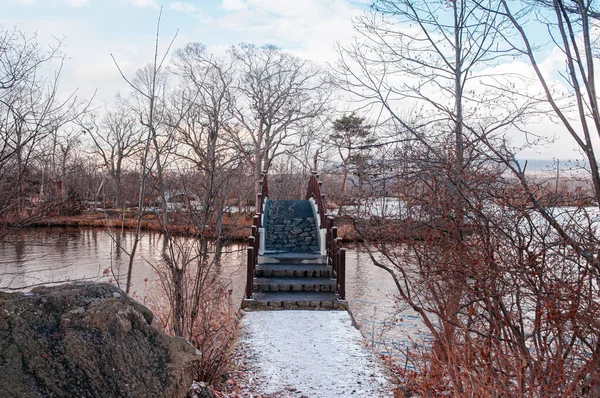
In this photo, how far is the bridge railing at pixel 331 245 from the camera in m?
9.09

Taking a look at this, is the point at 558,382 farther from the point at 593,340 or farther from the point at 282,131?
the point at 282,131

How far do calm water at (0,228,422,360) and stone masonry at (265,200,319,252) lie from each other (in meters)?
1.23

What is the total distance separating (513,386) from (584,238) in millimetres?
1216

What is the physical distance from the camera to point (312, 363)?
18.3ft

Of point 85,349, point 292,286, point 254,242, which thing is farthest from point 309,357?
point 254,242

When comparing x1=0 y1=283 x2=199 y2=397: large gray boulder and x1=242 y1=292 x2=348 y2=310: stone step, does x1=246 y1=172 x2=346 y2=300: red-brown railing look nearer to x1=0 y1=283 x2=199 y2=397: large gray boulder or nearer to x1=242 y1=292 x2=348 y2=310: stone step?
x1=242 y1=292 x2=348 y2=310: stone step

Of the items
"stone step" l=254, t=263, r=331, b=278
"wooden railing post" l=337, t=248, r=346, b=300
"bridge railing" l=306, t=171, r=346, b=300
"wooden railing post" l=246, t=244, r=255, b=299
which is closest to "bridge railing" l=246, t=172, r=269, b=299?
"wooden railing post" l=246, t=244, r=255, b=299

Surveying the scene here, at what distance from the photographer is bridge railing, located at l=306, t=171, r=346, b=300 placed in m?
9.09

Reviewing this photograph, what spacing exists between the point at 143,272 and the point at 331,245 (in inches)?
236

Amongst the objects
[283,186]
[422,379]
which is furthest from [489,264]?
[283,186]

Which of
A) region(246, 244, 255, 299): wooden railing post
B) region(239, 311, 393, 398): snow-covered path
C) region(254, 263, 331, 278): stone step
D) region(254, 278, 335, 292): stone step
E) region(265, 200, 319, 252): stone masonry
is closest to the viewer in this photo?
region(239, 311, 393, 398): snow-covered path

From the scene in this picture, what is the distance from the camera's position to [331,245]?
436 inches

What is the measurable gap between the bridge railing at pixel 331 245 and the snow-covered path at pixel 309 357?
113 cm

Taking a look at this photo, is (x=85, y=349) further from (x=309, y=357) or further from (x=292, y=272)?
(x=292, y=272)
